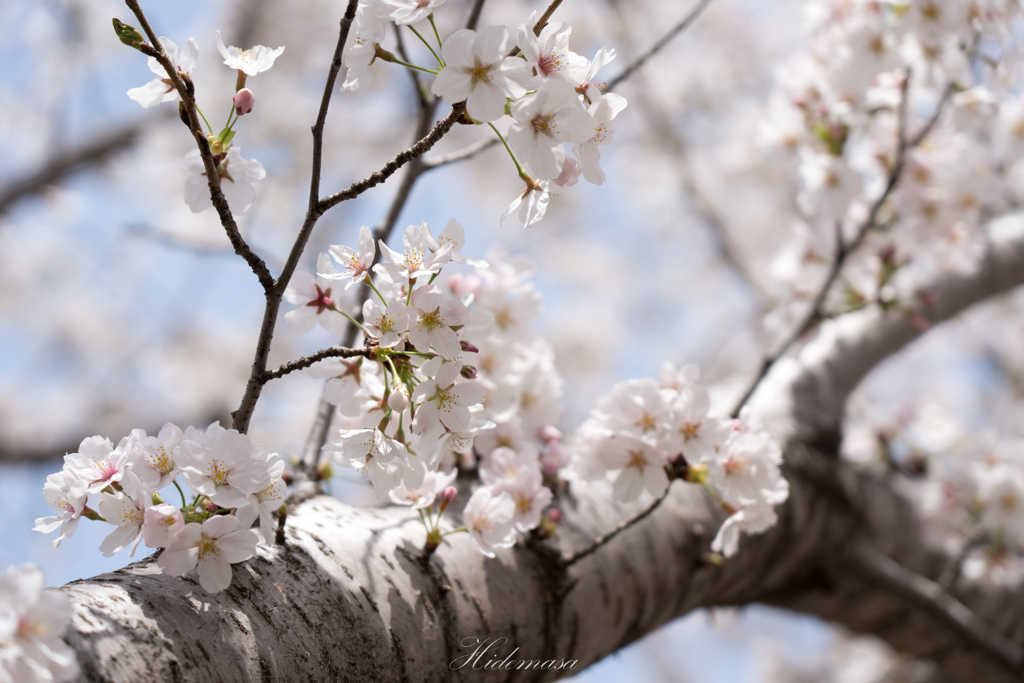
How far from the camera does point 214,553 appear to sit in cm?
74

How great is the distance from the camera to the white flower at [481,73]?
0.66m

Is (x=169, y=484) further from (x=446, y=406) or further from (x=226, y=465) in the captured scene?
(x=446, y=406)

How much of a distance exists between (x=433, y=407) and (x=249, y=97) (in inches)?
18.3

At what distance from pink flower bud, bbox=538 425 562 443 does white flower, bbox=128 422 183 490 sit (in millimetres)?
697

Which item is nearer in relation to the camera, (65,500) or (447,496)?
(65,500)

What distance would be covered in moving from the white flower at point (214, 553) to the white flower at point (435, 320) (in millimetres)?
303

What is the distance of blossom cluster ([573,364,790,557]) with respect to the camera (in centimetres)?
97

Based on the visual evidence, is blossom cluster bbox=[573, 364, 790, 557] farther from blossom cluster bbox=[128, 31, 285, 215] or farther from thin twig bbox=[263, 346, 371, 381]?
blossom cluster bbox=[128, 31, 285, 215]

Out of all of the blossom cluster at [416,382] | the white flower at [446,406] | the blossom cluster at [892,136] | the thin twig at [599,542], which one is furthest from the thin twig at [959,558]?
the white flower at [446,406]

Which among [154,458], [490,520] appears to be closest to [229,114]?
[154,458]

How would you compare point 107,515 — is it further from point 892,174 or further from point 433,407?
point 892,174

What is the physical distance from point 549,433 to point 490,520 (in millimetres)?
330

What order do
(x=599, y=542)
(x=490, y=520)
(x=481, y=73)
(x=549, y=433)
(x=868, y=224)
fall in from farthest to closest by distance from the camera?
(x=868, y=224) → (x=549, y=433) → (x=599, y=542) → (x=490, y=520) → (x=481, y=73)

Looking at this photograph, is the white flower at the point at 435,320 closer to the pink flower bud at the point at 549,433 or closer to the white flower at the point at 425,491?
the white flower at the point at 425,491
